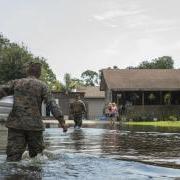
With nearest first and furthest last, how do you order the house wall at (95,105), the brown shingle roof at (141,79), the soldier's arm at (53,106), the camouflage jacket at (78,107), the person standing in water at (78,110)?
1. the soldier's arm at (53,106)
2. the person standing in water at (78,110)
3. the camouflage jacket at (78,107)
4. the brown shingle roof at (141,79)
5. the house wall at (95,105)

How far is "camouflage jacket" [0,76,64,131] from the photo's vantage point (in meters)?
10.9

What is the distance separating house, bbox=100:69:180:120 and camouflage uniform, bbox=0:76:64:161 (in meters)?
43.1

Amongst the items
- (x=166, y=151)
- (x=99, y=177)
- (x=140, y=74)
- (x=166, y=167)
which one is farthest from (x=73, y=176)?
(x=140, y=74)

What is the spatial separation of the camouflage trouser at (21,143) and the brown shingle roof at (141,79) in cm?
4631

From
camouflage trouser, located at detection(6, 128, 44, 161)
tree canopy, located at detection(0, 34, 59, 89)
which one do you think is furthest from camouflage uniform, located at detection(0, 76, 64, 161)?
tree canopy, located at detection(0, 34, 59, 89)

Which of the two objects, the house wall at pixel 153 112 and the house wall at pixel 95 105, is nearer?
the house wall at pixel 153 112

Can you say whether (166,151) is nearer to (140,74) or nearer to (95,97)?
(140,74)

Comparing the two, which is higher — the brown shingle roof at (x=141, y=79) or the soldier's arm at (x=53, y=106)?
the brown shingle roof at (x=141, y=79)

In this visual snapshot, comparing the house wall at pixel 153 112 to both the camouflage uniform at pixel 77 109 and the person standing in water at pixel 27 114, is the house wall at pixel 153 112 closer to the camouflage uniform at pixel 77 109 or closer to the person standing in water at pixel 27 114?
the camouflage uniform at pixel 77 109

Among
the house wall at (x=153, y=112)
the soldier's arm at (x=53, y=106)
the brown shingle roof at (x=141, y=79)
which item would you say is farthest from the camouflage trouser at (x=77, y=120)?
the brown shingle roof at (x=141, y=79)

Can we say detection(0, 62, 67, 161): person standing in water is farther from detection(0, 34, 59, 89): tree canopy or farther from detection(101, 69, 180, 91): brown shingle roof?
detection(0, 34, 59, 89): tree canopy

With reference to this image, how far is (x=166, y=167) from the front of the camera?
10.7 meters

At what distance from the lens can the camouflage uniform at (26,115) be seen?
10828 millimetres

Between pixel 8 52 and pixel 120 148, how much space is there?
175ft
